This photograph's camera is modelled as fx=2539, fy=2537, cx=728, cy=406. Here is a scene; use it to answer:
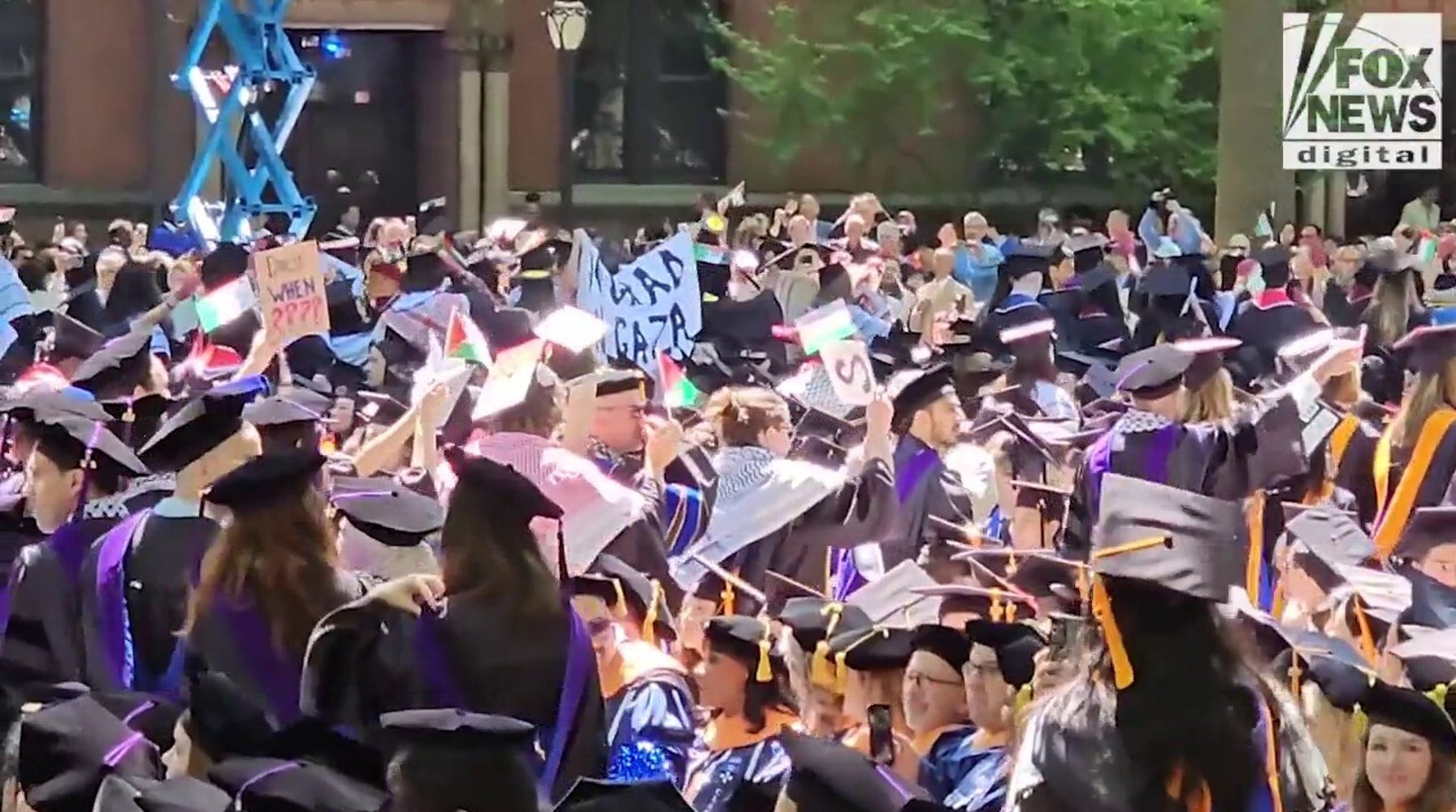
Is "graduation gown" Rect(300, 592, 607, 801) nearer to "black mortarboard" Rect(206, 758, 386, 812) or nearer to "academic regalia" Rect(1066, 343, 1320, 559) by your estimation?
"black mortarboard" Rect(206, 758, 386, 812)

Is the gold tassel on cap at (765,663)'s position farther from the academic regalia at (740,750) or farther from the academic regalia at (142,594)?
the academic regalia at (142,594)

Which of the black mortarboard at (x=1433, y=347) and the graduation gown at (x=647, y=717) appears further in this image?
the black mortarboard at (x=1433, y=347)

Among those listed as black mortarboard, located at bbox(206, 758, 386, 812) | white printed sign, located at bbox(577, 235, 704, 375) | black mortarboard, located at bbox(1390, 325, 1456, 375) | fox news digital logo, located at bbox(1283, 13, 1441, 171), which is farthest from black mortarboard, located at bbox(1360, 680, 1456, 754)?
fox news digital logo, located at bbox(1283, 13, 1441, 171)

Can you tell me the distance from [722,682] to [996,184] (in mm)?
22867

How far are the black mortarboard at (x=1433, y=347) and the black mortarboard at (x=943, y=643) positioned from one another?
296 centimetres

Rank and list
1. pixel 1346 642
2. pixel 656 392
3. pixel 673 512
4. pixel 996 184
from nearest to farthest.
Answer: pixel 1346 642 < pixel 673 512 < pixel 656 392 < pixel 996 184

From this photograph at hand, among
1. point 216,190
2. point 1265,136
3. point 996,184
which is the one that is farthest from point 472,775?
point 996,184

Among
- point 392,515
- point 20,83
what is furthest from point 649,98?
point 392,515

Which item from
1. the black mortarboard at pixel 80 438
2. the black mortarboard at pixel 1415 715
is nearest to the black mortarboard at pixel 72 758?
the black mortarboard at pixel 80 438

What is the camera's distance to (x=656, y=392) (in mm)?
9477

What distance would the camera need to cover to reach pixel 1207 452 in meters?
7.21

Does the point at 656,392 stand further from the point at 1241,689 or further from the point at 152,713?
the point at 1241,689

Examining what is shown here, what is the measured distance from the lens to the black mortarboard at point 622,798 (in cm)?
388

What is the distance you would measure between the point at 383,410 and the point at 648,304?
1.58 m
